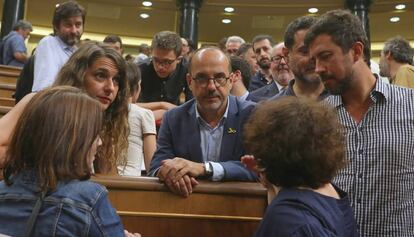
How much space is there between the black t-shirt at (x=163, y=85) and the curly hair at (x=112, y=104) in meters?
1.37

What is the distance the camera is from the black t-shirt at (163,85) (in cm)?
365

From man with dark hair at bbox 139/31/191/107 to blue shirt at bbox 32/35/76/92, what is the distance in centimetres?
64

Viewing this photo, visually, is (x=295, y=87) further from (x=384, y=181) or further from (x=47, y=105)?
(x=47, y=105)

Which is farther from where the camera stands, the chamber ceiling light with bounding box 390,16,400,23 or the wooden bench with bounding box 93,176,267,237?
the chamber ceiling light with bounding box 390,16,400,23

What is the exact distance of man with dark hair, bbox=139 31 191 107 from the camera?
352 cm

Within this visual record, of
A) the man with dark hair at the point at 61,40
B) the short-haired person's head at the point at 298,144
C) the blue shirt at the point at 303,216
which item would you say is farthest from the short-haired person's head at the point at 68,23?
the blue shirt at the point at 303,216

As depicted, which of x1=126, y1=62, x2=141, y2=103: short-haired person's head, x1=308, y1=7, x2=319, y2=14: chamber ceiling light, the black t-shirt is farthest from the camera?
x1=308, y1=7, x2=319, y2=14: chamber ceiling light

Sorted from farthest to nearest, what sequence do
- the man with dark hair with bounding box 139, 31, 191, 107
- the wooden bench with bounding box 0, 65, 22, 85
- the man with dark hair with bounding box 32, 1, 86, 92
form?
the wooden bench with bounding box 0, 65, 22, 85, the man with dark hair with bounding box 139, 31, 191, 107, the man with dark hair with bounding box 32, 1, 86, 92

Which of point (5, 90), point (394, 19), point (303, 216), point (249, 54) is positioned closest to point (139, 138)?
point (303, 216)

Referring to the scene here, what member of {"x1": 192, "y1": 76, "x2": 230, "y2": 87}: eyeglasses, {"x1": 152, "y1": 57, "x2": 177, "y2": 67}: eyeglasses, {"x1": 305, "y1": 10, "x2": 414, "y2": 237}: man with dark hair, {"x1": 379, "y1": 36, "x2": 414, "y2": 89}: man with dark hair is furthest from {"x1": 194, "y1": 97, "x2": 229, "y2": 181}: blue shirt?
{"x1": 379, "y1": 36, "x2": 414, "y2": 89}: man with dark hair

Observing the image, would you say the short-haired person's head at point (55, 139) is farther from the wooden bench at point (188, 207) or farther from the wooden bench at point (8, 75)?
the wooden bench at point (8, 75)

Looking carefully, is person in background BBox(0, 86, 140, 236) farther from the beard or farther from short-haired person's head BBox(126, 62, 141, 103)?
the beard

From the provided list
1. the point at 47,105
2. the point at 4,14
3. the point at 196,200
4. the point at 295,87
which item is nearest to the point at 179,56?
the point at 295,87

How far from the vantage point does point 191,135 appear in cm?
210
